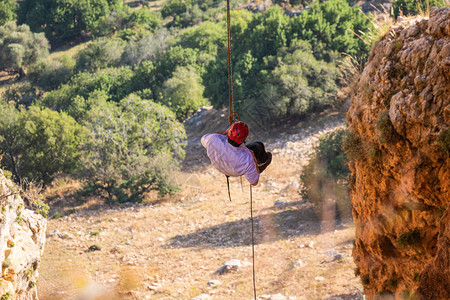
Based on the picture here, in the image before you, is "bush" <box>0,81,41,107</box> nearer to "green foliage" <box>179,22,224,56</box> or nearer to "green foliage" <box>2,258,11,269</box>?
"green foliage" <box>179,22,224,56</box>

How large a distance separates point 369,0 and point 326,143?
2847cm

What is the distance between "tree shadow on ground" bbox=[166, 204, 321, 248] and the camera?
18078mm

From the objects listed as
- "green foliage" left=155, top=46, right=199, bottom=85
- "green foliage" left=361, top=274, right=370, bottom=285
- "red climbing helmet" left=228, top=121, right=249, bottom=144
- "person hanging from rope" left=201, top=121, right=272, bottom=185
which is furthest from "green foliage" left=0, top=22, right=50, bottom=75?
"red climbing helmet" left=228, top=121, right=249, bottom=144

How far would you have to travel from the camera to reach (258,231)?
18.8m

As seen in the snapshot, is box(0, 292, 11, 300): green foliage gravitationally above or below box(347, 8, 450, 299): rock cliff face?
below

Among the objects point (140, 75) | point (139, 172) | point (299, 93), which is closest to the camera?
point (139, 172)

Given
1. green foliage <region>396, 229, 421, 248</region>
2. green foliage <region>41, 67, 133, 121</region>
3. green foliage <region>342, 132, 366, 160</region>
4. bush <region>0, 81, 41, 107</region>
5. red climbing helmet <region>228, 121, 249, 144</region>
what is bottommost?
bush <region>0, 81, 41, 107</region>

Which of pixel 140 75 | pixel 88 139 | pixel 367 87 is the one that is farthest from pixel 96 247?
pixel 140 75

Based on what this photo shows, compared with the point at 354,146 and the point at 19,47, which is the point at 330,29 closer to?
the point at 354,146

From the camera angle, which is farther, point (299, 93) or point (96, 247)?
point (299, 93)

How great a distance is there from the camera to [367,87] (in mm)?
7391

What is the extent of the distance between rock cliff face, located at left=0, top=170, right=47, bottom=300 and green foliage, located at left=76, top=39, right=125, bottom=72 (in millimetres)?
42481

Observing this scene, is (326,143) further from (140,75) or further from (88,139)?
(140,75)

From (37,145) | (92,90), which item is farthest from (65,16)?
(37,145)
